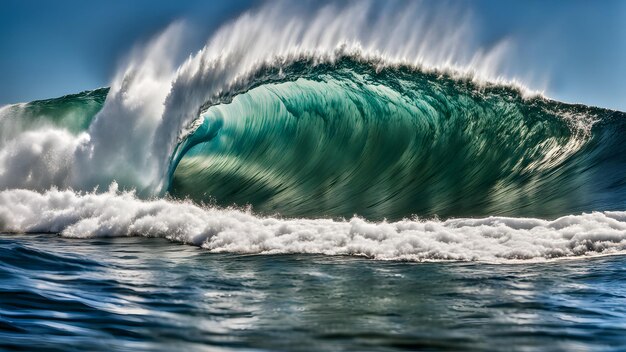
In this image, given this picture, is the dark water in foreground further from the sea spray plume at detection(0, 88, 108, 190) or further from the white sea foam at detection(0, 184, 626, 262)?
the sea spray plume at detection(0, 88, 108, 190)

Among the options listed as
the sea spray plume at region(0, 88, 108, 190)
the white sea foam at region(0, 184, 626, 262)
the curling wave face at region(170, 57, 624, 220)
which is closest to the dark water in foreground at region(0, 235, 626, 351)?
the white sea foam at region(0, 184, 626, 262)

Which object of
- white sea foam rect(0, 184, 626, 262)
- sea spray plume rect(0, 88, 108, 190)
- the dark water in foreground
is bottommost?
the dark water in foreground

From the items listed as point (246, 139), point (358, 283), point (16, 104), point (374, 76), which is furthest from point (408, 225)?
point (16, 104)

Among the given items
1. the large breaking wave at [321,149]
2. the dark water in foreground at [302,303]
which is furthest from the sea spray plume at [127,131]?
the dark water in foreground at [302,303]

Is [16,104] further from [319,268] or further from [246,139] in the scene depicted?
[319,268]

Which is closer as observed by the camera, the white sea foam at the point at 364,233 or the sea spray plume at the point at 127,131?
the white sea foam at the point at 364,233

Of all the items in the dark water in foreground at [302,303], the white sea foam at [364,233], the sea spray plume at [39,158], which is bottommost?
the dark water in foreground at [302,303]

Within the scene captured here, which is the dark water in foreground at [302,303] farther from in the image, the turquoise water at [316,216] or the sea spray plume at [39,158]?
the sea spray plume at [39,158]
